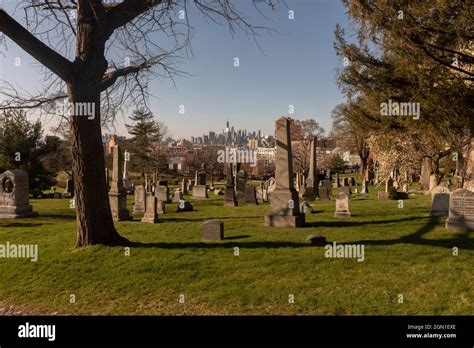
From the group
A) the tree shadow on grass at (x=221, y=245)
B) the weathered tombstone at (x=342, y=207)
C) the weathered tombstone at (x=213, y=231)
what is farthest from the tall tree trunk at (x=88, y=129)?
the weathered tombstone at (x=342, y=207)

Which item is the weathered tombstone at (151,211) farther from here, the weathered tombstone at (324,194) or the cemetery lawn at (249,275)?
the weathered tombstone at (324,194)

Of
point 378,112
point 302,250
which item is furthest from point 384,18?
point 302,250

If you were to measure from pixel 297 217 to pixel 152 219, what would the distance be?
5.61 meters

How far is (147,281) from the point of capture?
7.61 meters

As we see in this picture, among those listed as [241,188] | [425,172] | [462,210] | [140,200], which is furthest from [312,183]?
[462,210]

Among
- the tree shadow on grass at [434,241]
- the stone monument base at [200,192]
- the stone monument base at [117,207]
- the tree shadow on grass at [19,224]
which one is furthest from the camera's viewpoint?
the stone monument base at [200,192]

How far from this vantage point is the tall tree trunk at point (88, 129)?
9.13 m

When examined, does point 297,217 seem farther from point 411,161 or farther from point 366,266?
point 411,161

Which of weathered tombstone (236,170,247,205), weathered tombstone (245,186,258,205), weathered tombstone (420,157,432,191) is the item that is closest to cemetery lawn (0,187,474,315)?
weathered tombstone (245,186,258,205)

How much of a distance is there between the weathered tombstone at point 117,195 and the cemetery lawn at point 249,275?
316 centimetres

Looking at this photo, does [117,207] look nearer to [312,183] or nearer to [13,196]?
[13,196]

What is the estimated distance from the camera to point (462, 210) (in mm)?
11477
